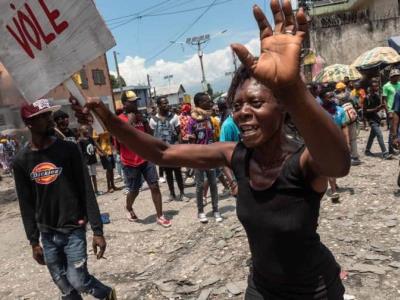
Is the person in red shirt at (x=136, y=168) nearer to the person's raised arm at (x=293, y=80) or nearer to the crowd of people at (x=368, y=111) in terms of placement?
the crowd of people at (x=368, y=111)

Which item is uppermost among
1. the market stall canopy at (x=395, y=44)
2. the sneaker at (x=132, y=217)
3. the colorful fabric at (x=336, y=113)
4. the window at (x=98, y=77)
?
the window at (x=98, y=77)

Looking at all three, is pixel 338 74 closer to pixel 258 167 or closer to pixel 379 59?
pixel 379 59

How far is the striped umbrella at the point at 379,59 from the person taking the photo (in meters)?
16.7

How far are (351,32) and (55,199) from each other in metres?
26.1

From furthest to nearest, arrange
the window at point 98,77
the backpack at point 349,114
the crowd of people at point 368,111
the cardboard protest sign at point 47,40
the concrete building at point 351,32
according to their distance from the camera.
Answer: the window at point 98,77 → the concrete building at point 351,32 → the backpack at point 349,114 → the crowd of people at point 368,111 → the cardboard protest sign at point 47,40

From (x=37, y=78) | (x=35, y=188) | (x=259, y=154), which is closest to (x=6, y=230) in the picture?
(x=35, y=188)

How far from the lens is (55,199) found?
2977 millimetres

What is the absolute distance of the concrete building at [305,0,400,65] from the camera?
24703 mm

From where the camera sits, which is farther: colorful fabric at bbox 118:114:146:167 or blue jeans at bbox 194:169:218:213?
colorful fabric at bbox 118:114:146:167

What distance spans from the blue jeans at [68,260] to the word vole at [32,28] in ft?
4.96

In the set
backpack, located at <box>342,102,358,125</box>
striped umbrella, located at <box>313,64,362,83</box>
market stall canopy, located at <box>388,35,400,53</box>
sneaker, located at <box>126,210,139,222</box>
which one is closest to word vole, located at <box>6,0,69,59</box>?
sneaker, located at <box>126,210,139,222</box>

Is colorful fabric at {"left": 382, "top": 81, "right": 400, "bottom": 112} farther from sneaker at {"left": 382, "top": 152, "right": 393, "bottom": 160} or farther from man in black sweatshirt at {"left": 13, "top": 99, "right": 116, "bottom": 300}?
man in black sweatshirt at {"left": 13, "top": 99, "right": 116, "bottom": 300}

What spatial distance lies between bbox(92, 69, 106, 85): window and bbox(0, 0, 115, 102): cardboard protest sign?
30156mm

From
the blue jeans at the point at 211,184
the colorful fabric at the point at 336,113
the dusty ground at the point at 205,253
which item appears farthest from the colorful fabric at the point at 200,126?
the colorful fabric at the point at 336,113
